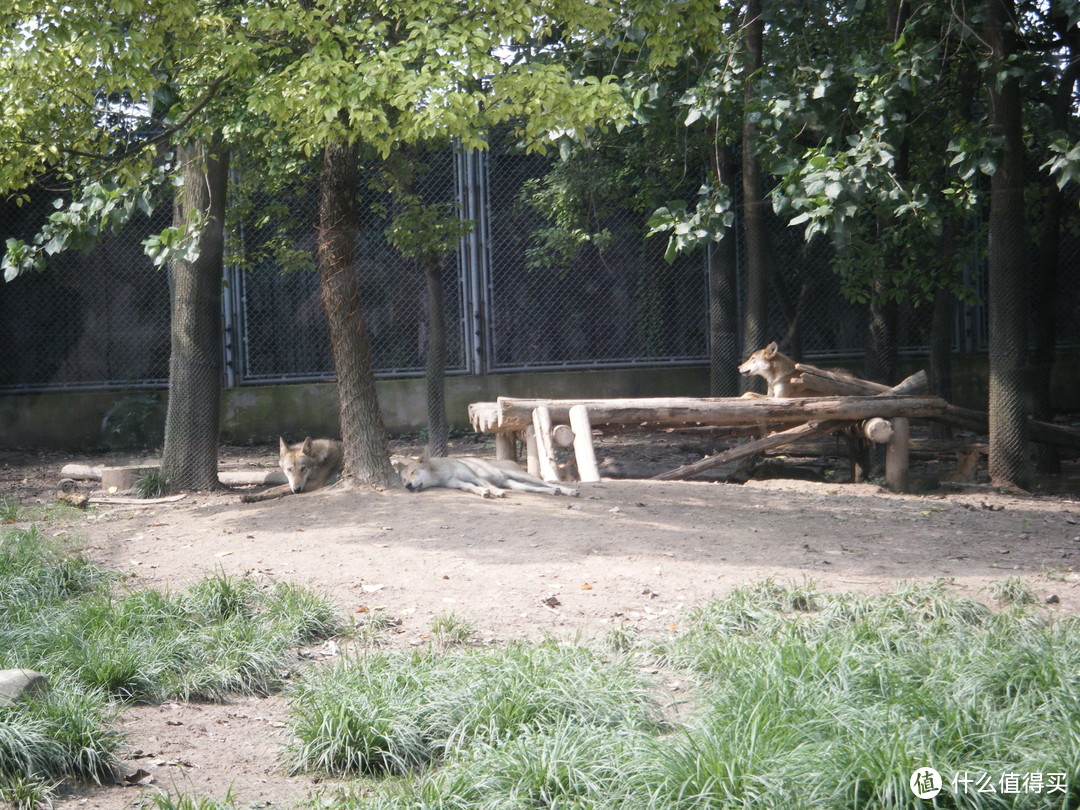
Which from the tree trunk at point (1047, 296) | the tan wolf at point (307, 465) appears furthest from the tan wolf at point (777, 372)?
the tan wolf at point (307, 465)

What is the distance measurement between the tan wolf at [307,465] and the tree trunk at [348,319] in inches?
49.1

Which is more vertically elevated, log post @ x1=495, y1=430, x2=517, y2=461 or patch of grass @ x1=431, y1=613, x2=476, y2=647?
log post @ x1=495, y1=430, x2=517, y2=461

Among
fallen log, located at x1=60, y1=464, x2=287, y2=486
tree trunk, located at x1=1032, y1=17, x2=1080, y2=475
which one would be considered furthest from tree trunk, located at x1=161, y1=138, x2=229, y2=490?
tree trunk, located at x1=1032, y1=17, x2=1080, y2=475

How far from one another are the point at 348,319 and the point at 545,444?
6.79 feet

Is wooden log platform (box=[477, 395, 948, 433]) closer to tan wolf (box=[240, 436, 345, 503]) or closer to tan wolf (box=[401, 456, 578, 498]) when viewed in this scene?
tan wolf (box=[401, 456, 578, 498])

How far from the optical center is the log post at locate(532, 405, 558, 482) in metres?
8.32

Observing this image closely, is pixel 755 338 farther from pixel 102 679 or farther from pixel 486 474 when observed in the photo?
pixel 102 679

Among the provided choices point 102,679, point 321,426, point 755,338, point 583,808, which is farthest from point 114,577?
point 321,426

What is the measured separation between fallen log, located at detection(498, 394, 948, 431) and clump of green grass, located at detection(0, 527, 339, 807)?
406 cm

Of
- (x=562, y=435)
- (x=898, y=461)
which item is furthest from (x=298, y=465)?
(x=898, y=461)

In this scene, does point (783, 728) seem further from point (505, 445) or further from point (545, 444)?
point (505, 445)

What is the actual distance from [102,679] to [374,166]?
917 centimetres

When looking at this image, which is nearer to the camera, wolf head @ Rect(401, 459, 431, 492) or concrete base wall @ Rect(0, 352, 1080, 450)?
wolf head @ Rect(401, 459, 431, 492)

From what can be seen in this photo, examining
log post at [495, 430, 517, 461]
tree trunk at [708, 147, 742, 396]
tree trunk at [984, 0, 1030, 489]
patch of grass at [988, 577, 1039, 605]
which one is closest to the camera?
patch of grass at [988, 577, 1039, 605]
